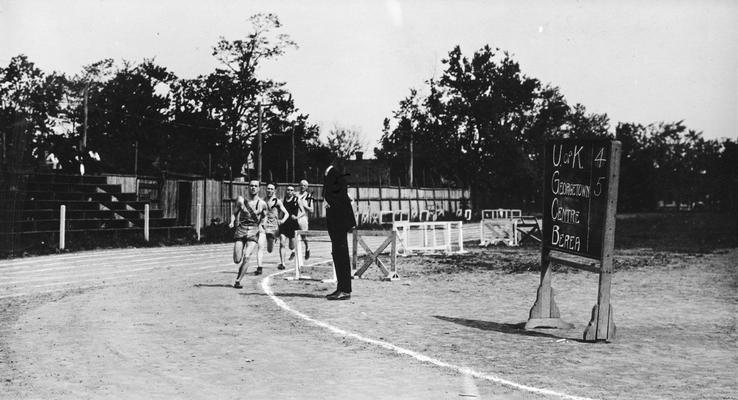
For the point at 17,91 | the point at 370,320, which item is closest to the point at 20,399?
the point at 370,320

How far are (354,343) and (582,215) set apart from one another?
3215mm

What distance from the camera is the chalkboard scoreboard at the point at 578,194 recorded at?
28.2ft

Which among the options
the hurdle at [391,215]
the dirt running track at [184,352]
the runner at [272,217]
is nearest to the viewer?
the dirt running track at [184,352]

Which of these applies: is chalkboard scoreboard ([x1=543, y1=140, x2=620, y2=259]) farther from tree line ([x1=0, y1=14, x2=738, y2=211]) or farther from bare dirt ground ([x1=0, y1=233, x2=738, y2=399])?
tree line ([x1=0, y1=14, x2=738, y2=211])

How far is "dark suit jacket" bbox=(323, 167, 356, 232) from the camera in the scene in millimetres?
11836

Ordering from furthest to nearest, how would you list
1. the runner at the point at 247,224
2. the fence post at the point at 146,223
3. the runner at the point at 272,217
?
1. the fence post at the point at 146,223
2. the runner at the point at 272,217
3. the runner at the point at 247,224

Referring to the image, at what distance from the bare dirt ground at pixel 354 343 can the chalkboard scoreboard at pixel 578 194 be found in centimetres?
114

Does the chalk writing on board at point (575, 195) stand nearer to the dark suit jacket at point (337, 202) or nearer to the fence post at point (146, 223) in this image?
the dark suit jacket at point (337, 202)

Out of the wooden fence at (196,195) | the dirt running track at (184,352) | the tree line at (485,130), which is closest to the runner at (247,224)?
the dirt running track at (184,352)

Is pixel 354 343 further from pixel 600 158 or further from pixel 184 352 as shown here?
pixel 600 158

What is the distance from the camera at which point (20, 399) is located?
5.50 metres

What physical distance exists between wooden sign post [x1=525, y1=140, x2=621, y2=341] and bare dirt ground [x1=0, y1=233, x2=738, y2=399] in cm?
30

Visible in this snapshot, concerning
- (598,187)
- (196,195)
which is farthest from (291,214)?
(196,195)

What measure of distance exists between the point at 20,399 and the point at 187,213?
26909mm
